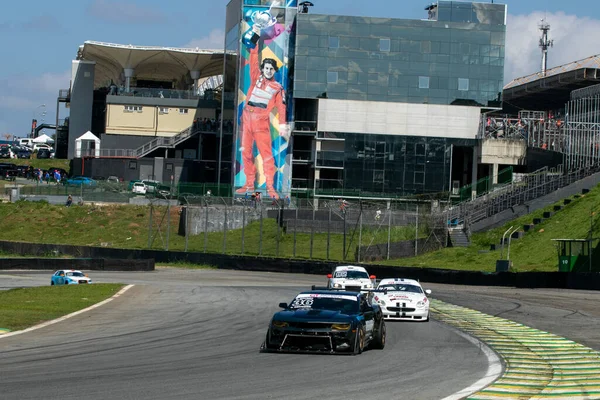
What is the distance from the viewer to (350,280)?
3778cm

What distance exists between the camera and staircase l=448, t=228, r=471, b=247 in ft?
215

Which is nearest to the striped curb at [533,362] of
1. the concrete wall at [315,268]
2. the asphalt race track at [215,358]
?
the asphalt race track at [215,358]

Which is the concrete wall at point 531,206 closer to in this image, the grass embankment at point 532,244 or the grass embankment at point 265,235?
the grass embankment at point 265,235

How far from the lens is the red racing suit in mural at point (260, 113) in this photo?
93438mm

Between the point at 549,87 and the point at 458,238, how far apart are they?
36.9 meters

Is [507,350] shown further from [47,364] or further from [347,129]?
[347,129]

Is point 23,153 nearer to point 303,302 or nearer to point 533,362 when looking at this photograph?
point 303,302

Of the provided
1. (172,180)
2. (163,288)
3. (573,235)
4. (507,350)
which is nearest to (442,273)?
(573,235)

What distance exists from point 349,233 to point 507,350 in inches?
1691

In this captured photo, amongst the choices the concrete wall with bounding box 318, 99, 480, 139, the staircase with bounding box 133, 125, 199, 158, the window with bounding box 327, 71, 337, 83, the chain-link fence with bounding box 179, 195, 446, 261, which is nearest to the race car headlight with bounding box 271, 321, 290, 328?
the chain-link fence with bounding box 179, 195, 446, 261

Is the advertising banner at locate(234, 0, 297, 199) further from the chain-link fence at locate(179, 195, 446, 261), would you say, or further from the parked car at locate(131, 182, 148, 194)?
the chain-link fence at locate(179, 195, 446, 261)

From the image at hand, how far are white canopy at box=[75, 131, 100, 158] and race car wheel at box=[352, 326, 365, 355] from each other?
91.8 m

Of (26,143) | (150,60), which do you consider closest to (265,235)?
(150,60)

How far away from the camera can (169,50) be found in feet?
377
